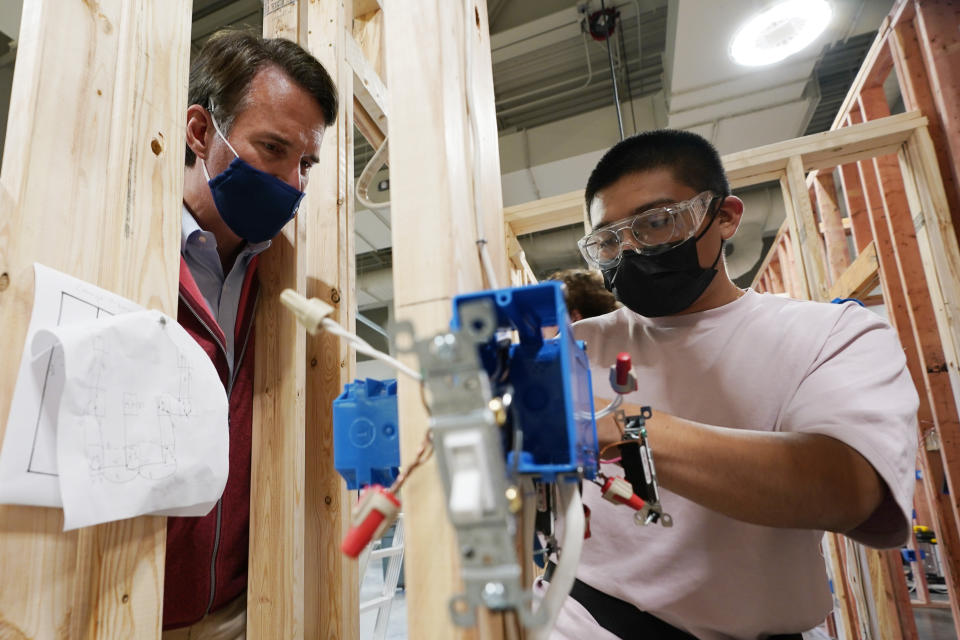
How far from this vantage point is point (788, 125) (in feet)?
12.0

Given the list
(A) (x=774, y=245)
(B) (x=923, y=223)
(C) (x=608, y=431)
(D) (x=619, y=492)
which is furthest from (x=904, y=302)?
(D) (x=619, y=492)

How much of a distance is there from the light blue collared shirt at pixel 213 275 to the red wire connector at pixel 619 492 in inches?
28.9

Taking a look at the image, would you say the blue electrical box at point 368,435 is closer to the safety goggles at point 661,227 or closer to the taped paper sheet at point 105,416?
the taped paper sheet at point 105,416

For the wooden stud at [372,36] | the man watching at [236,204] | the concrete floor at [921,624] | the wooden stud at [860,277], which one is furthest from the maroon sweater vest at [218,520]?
the wooden stud at [860,277]

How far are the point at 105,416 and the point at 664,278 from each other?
1.01 metres

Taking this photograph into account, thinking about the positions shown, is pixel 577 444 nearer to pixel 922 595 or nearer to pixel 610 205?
pixel 610 205

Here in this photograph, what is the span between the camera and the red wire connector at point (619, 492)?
1.59 feet

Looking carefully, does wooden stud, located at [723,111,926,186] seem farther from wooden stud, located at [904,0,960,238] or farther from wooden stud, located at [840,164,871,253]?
wooden stud, located at [840,164,871,253]

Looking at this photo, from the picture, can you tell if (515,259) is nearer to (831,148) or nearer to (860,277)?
(831,148)

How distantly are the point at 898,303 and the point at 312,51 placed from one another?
128 inches

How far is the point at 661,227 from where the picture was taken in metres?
1.13

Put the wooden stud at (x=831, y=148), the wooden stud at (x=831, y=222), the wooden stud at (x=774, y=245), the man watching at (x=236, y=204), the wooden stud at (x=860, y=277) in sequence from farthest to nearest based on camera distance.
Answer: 1. the wooden stud at (x=774, y=245)
2. the wooden stud at (x=831, y=222)
3. the wooden stud at (x=860, y=277)
4. the wooden stud at (x=831, y=148)
5. the man watching at (x=236, y=204)

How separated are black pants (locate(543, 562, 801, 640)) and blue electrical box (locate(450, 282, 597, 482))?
0.70m

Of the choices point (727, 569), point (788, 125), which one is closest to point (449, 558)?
point (727, 569)
